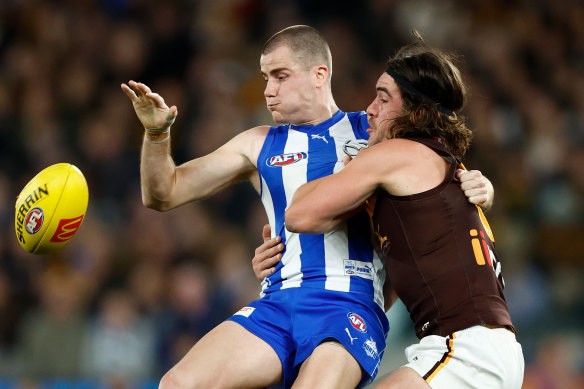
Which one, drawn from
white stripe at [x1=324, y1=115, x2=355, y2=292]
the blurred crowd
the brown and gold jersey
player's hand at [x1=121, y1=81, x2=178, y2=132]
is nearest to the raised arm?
player's hand at [x1=121, y1=81, x2=178, y2=132]

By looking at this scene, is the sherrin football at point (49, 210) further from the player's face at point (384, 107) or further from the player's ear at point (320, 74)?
the player's face at point (384, 107)

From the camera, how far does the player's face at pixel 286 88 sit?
3861mm

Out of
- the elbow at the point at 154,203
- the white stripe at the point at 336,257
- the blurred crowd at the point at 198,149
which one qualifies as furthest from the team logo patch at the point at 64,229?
the blurred crowd at the point at 198,149

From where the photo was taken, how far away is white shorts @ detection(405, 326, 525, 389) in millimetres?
3055

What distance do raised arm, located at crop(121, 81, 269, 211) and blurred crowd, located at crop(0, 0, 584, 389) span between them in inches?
114

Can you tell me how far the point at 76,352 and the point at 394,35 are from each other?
482 cm

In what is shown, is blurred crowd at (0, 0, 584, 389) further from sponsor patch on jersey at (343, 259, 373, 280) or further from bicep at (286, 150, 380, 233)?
bicep at (286, 150, 380, 233)

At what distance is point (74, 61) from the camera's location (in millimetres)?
9039

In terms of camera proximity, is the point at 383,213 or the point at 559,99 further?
the point at 559,99

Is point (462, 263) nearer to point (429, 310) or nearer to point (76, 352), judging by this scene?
point (429, 310)

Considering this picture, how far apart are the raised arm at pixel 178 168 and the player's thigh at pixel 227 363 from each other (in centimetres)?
78

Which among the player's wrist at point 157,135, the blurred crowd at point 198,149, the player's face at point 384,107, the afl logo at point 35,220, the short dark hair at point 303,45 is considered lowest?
the blurred crowd at point 198,149

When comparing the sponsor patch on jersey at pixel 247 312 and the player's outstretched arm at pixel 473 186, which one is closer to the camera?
the player's outstretched arm at pixel 473 186

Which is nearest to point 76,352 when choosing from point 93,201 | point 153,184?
point 93,201
